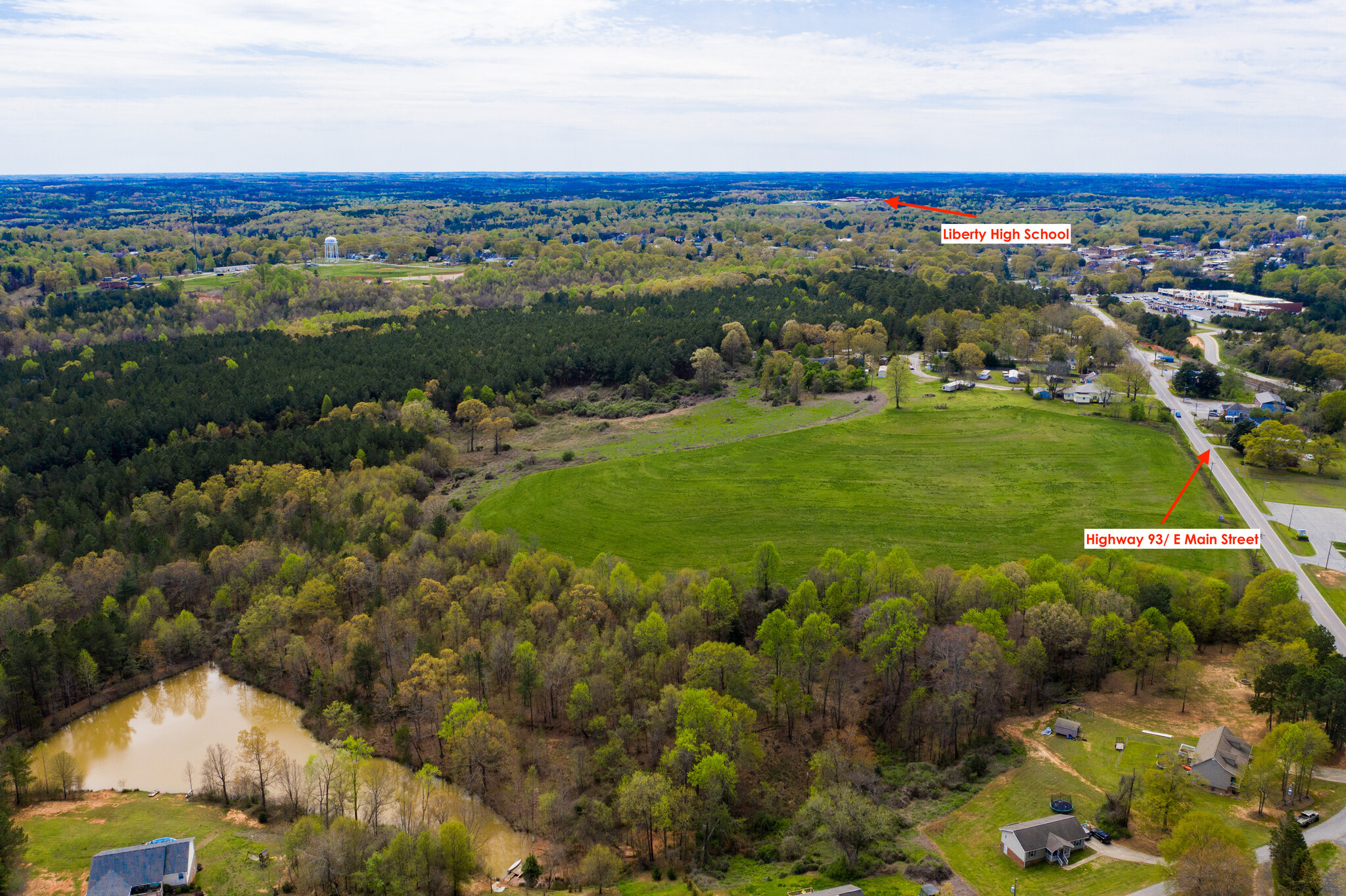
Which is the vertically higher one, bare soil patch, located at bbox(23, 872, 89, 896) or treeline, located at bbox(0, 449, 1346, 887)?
treeline, located at bbox(0, 449, 1346, 887)

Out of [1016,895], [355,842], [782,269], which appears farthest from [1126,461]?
[782,269]

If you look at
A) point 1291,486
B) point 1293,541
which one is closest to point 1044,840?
point 1293,541

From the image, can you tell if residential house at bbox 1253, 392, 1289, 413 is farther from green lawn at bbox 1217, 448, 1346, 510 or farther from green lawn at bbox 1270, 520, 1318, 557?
green lawn at bbox 1270, 520, 1318, 557

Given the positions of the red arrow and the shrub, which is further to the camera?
the red arrow

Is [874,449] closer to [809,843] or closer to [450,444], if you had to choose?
[450,444]

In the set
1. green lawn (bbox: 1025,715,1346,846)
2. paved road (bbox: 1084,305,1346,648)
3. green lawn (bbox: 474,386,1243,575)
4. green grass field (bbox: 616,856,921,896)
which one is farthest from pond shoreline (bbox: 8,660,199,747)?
paved road (bbox: 1084,305,1346,648)

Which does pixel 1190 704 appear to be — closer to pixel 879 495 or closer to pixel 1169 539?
pixel 1169 539
